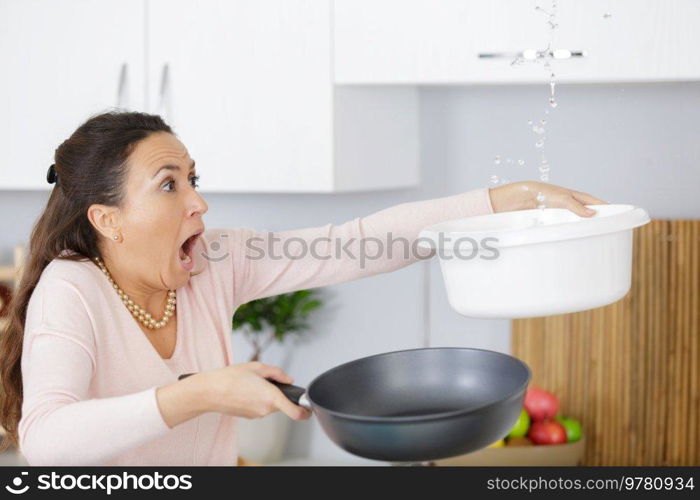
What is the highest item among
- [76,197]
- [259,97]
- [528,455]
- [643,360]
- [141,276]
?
[259,97]

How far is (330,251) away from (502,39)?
47 centimetres

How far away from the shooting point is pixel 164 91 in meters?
1.79

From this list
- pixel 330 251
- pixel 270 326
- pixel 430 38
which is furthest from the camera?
pixel 270 326

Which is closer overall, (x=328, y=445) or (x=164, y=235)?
(x=164, y=235)

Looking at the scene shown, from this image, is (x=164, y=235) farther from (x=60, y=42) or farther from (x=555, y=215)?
(x=60, y=42)

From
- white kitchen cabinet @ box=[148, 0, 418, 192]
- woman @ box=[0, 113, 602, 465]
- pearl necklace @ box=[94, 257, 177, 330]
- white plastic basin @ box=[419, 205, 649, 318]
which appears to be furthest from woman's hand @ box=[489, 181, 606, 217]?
pearl necklace @ box=[94, 257, 177, 330]

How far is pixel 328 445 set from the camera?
2.12 meters

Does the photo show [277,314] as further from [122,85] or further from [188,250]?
[188,250]

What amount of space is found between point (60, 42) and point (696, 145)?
1262 millimetres

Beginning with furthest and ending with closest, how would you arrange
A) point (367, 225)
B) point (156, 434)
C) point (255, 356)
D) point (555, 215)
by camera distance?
point (255, 356) → point (367, 225) → point (555, 215) → point (156, 434)

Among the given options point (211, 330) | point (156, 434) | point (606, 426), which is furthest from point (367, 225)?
point (606, 426)

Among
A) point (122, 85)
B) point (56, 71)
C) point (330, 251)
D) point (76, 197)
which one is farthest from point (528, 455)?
point (56, 71)
